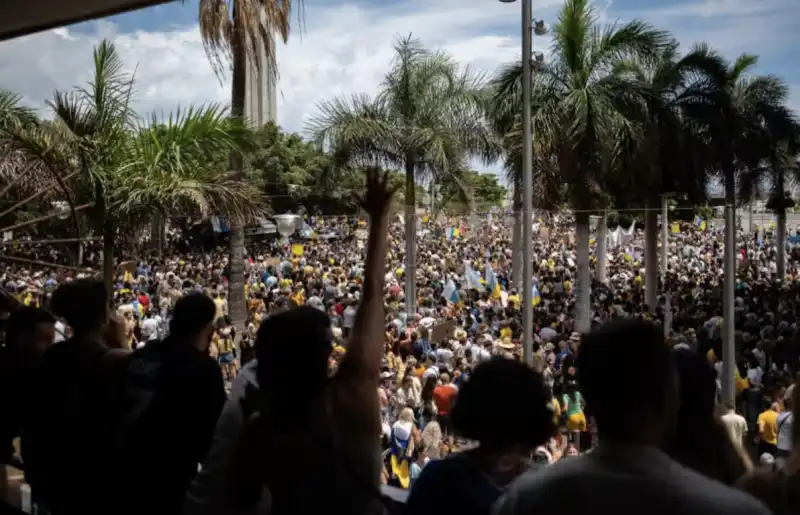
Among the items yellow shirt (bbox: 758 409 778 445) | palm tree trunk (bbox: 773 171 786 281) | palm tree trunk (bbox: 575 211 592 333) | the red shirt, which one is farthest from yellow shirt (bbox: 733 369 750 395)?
palm tree trunk (bbox: 773 171 786 281)

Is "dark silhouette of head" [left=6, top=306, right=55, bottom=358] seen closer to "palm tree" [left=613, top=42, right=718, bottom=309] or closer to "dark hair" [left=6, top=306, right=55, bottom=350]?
"dark hair" [left=6, top=306, right=55, bottom=350]

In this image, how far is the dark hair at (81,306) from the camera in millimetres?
2553

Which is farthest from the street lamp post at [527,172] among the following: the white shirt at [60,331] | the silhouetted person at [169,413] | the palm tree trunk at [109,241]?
the silhouetted person at [169,413]

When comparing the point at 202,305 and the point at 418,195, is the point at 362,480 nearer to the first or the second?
the point at 202,305

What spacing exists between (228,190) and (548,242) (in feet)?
92.9

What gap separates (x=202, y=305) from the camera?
7.95 feet

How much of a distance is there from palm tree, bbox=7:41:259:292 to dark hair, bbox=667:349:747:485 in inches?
188

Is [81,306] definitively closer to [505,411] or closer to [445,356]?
[505,411]

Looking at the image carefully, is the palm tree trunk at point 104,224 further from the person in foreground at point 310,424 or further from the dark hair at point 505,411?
the dark hair at point 505,411

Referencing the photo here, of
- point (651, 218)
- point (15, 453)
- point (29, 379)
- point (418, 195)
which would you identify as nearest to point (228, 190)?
point (15, 453)

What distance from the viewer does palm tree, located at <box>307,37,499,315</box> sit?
17.1 meters

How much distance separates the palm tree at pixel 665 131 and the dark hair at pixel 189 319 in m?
13.8

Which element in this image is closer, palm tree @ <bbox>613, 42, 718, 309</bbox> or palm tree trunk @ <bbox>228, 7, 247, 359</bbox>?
palm tree trunk @ <bbox>228, 7, 247, 359</bbox>

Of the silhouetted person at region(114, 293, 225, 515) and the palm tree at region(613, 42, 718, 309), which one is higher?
the palm tree at region(613, 42, 718, 309)
